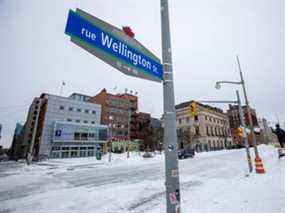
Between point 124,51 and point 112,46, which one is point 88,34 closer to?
point 112,46

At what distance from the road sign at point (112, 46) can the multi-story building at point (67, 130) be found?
42.4 m

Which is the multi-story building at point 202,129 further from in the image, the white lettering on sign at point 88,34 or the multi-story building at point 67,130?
the white lettering on sign at point 88,34

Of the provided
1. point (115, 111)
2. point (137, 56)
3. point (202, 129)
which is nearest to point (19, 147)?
point (115, 111)

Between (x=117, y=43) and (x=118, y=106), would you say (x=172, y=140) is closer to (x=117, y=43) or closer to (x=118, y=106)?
(x=117, y=43)

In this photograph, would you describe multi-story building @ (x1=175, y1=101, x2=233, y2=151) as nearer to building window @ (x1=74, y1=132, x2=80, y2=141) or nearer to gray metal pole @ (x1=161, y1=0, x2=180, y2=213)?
building window @ (x1=74, y1=132, x2=80, y2=141)

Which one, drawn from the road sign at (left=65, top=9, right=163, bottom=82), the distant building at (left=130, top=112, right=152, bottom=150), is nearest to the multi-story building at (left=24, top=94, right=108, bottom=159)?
the distant building at (left=130, top=112, right=152, bottom=150)

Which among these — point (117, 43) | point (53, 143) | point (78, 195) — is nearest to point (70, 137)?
point (53, 143)

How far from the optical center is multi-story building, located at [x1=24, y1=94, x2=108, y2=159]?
137 ft

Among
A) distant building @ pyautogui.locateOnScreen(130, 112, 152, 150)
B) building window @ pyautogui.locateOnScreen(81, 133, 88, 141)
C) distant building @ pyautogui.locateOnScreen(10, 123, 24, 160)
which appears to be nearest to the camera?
building window @ pyautogui.locateOnScreen(81, 133, 88, 141)

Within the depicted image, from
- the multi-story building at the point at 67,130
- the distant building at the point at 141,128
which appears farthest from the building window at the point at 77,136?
the distant building at the point at 141,128

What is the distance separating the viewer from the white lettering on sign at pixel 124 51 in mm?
2318

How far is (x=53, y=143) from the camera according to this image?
42.0 metres

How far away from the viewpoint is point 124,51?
246 cm

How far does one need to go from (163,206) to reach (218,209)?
1.60 metres
